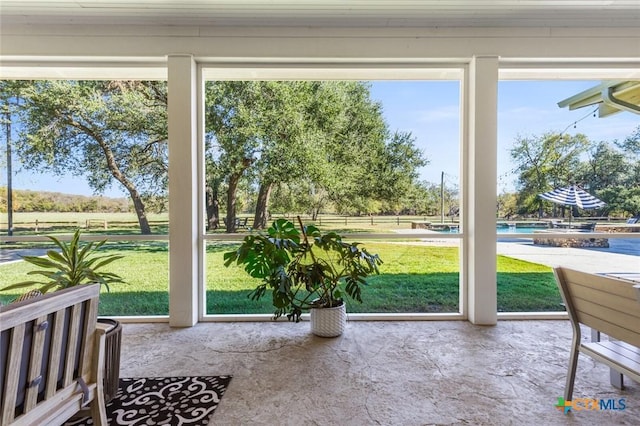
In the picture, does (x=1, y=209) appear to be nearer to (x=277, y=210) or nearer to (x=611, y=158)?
(x=277, y=210)

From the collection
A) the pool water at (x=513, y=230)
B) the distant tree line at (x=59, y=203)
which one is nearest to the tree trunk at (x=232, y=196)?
the distant tree line at (x=59, y=203)

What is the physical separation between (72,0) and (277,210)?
2614 mm

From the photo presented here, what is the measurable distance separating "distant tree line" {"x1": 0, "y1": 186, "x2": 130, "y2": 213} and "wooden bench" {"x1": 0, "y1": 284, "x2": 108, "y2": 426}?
2159 mm

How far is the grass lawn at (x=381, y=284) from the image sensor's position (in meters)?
3.20

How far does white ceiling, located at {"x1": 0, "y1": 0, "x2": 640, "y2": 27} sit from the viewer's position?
2.52 m

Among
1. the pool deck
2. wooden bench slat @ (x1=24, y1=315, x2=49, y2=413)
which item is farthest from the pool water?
wooden bench slat @ (x1=24, y1=315, x2=49, y2=413)

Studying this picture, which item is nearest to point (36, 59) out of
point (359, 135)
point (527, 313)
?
point (359, 135)

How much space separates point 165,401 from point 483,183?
10.6ft

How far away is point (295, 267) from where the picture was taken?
2.65m

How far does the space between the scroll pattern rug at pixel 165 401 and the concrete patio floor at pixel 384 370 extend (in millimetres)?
83

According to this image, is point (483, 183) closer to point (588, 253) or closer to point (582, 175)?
point (582, 175)

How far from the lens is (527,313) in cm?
304

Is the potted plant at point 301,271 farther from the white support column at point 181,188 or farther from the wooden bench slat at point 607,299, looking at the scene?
the wooden bench slat at point 607,299

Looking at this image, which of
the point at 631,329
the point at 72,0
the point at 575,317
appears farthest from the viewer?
the point at 72,0
